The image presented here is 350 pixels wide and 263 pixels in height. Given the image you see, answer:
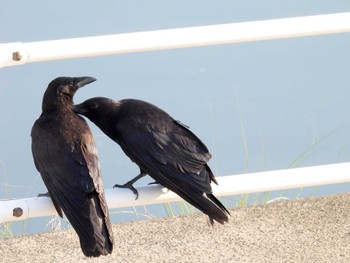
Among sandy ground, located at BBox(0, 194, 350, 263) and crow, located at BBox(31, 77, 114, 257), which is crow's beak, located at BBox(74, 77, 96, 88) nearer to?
crow, located at BBox(31, 77, 114, 257)

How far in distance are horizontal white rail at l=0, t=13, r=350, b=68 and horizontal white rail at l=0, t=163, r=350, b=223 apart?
452 mm

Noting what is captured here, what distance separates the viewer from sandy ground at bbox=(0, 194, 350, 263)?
179 inches

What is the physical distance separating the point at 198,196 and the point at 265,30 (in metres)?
0.63

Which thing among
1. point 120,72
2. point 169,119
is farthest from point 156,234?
point 120,72

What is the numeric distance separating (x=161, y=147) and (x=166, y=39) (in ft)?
1.16

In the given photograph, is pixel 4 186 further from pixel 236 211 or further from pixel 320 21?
pixel 320 21

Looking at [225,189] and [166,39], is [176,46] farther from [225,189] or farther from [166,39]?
[225,189]

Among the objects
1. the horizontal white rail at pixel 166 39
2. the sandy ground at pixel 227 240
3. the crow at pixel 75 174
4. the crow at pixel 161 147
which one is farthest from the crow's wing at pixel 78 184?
the sandy ground at pixel 227 240

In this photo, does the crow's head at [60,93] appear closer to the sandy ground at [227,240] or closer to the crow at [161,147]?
the crow at [161,147]

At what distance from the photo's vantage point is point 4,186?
6586 millimetres

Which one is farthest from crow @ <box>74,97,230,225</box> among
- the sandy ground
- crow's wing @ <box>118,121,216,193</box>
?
the sandy ground

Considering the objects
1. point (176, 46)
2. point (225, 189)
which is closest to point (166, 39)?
point (176, 46)

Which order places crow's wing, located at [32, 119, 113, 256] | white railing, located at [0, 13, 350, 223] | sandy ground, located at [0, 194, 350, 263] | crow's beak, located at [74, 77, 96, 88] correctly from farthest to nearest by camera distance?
sandy ground, located at [0, 194, 350, 263]
crow's beak, located at [74, 77, 96, 88]
white railing, located at [0, 13, 350, 223]
crow's wing, located at [32, 119, 113, 256]

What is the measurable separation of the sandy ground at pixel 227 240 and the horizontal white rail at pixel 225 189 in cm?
76
